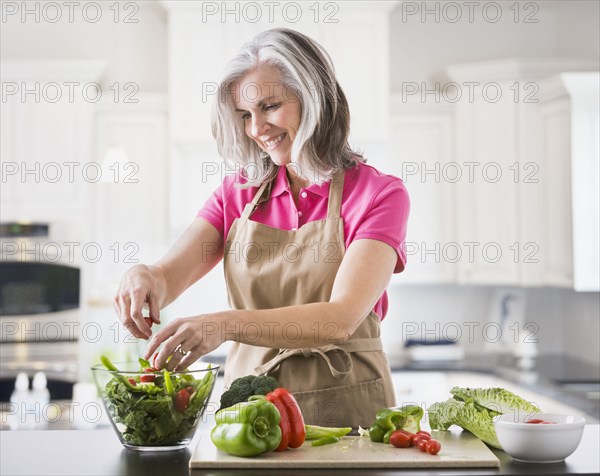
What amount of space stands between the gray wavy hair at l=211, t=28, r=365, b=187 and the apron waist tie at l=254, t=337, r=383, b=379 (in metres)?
0.36

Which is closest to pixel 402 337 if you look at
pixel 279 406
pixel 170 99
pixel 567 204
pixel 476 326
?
pixel 476 326

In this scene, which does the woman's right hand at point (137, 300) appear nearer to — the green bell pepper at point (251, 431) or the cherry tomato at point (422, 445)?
the green bell pepper at point (251, 431)

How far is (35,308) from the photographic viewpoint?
385 centimetres

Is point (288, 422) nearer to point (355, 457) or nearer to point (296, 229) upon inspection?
point (355, 457)

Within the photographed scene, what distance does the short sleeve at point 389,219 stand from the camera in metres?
1.71

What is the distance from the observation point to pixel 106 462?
133 cm

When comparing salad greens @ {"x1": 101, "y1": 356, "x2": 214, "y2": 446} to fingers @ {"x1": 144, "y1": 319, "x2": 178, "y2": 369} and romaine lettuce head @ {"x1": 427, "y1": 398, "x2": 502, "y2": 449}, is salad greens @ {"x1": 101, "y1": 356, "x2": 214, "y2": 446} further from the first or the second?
romaine lettuce head @ {"x1": 427, "y1": 398, "x2": 502, "y2": 449}

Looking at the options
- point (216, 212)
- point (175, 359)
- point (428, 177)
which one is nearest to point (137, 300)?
point (175, 359)

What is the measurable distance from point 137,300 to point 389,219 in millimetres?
538

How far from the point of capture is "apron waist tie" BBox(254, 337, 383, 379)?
173 cm

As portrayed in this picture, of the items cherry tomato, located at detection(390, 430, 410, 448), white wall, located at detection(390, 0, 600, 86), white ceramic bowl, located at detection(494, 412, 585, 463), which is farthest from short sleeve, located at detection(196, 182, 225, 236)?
white wall, located at detection(390, 0, 600, 86)

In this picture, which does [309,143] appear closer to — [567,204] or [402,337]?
[567,204]

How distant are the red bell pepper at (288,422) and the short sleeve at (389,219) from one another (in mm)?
469

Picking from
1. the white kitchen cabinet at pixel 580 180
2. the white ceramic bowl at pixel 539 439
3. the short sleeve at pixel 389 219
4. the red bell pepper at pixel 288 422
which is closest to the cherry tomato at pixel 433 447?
the white ceramic bowl at pixel 539 439
